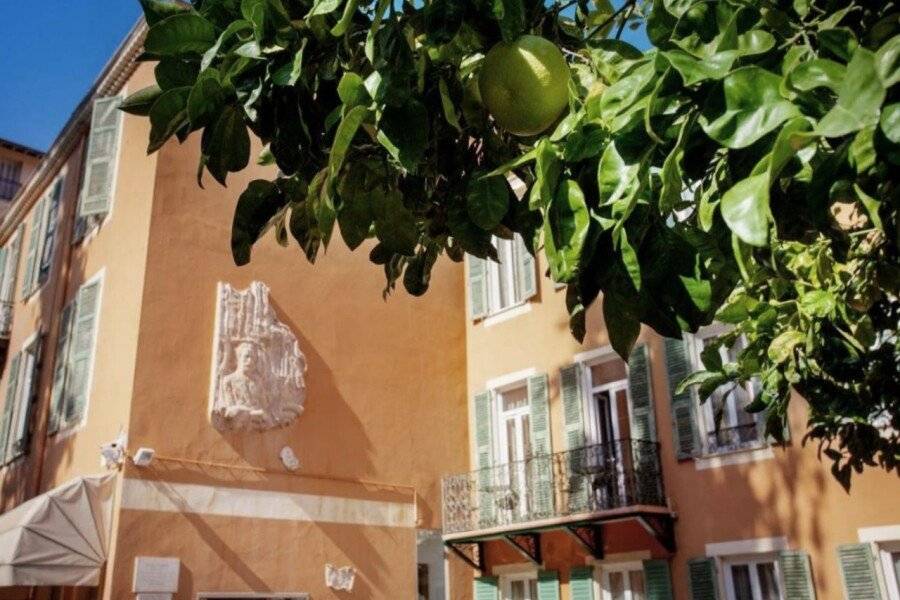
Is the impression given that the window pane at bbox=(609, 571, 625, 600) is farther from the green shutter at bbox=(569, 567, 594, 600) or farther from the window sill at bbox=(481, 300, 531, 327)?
the window sill at bbox=(481, 300, 531, 327)

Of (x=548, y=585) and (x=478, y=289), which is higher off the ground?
(x=478, y=289)

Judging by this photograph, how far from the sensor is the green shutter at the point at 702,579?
33.3 feet

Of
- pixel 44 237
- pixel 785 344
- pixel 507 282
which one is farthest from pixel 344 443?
pixel 785 344

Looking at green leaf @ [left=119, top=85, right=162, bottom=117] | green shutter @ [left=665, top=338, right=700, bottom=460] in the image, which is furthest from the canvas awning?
green leaf @ [left=119, top=85, right=162, bottom=117]

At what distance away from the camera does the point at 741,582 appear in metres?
10.1

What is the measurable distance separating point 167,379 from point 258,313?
1527 millimetres

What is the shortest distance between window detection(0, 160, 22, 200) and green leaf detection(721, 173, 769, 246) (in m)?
23.5

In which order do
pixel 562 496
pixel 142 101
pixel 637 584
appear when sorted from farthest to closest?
1. pixel 562 496
2. pixel 637 584
3. pixel 142 101

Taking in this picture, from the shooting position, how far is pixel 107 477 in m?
10.3

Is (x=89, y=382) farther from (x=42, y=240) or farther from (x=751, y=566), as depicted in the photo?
(x=751, y=566)

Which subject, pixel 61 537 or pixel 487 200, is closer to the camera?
pixel 487 200

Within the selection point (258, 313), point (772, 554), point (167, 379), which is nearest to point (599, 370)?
point (772, 554)

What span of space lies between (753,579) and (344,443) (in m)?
5.48

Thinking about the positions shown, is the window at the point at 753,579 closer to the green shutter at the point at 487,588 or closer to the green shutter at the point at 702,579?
the green shutter at the point at 702,579
